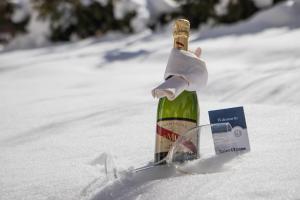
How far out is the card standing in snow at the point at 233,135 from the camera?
5.13 feet

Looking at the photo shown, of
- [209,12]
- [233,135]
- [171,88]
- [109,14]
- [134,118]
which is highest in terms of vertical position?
[109,14]

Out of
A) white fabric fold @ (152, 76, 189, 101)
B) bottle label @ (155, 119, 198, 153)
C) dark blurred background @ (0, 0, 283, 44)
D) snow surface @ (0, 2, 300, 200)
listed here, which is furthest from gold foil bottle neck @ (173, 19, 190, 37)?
dark blurred background @ (0, 0, 283, 44)

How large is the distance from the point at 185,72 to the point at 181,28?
132mm

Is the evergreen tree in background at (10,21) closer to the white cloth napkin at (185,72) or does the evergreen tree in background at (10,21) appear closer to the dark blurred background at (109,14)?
the dark blurred background at (109,14)

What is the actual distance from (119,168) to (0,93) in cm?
218

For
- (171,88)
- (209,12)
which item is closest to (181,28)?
(171,88)

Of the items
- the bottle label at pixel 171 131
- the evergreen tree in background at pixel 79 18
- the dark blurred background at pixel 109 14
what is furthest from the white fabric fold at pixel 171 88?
the evergreen tree in background at pixel 79 18

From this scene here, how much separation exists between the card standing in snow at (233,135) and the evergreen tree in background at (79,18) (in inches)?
180

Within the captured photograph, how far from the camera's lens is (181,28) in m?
1.58

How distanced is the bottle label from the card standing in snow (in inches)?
2.6

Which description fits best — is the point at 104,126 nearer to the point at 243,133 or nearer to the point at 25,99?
the point at 243,133

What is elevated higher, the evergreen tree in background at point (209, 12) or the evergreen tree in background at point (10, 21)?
the evergreen tree in background at point (10, 21)

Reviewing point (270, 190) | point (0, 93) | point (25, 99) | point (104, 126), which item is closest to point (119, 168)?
point (270, 190)

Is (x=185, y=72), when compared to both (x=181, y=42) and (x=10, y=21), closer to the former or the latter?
(x=181, y=42)
